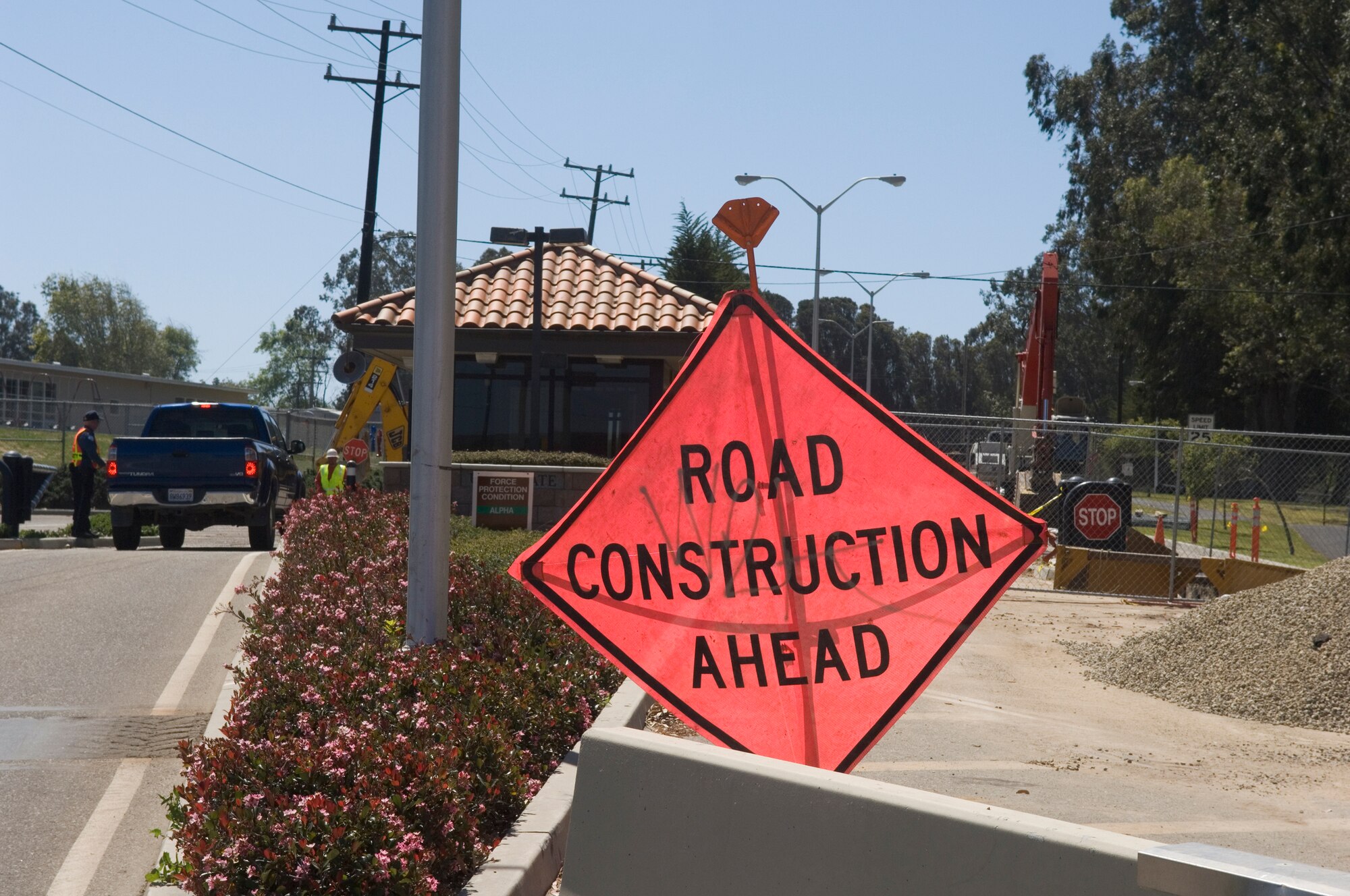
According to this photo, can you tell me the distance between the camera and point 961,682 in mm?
10305

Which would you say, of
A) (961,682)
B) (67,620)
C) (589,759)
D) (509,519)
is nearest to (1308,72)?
(509,519)

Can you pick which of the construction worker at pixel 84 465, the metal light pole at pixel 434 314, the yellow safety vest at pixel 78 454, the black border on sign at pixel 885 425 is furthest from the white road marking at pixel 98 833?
the yellow safety vest at pixel 78 454

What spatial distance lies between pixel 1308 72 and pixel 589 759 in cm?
Result: 3397

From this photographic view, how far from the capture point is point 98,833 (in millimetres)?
5605

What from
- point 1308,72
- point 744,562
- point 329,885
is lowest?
point 329,885

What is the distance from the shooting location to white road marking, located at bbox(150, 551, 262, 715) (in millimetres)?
8047

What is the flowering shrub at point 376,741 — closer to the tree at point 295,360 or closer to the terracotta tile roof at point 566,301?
the terracotta tile roof at point 566,301

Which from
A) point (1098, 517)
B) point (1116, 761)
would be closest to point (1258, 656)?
point (1116, 761)

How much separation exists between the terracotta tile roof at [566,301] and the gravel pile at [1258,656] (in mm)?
9604

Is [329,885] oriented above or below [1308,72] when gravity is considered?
below

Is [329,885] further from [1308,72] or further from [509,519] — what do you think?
[1308,72]

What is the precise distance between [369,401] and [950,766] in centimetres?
1577

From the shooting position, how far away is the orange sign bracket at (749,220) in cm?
449

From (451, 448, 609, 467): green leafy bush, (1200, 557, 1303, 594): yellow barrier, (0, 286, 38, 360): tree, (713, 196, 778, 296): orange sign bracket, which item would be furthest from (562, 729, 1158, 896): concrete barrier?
(0, 286, 38, 360): tree
